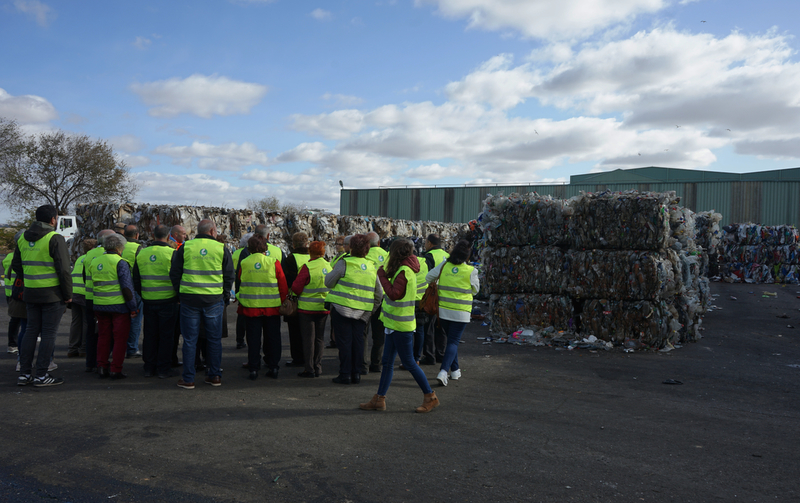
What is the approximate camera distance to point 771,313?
44.5ft

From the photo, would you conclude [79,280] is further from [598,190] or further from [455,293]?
[598,190]

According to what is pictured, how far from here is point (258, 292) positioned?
6.55 meters

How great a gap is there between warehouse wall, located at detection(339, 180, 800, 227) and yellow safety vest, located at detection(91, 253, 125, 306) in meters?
30.1

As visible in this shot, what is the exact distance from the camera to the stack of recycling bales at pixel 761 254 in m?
22.7

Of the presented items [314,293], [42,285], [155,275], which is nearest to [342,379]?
[314,293]

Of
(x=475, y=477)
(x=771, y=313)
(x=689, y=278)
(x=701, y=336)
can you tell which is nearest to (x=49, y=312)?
(x=475, y=477)

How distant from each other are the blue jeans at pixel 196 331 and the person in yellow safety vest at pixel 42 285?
1.42 m

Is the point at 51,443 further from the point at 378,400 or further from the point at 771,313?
the point at 771,313

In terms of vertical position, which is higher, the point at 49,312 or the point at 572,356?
the point at 49,312

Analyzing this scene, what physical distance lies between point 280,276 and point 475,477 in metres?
3.75

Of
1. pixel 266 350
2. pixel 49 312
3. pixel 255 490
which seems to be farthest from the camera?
pixel 266 350

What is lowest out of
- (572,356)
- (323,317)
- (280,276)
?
(572,356)

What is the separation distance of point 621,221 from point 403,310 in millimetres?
5767

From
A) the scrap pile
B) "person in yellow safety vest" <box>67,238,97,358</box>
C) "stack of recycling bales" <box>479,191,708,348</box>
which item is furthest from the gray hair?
"stack of recycling bales" <box>479,191,708,348</box>
